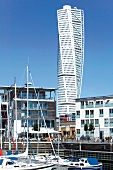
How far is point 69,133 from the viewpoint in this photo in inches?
4727

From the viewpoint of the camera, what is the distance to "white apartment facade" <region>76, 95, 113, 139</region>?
91.8 metres

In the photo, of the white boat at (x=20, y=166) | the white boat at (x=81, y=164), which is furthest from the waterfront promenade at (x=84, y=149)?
the white boat at (x=20, y=166)

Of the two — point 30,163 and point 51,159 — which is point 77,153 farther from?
point 30,163

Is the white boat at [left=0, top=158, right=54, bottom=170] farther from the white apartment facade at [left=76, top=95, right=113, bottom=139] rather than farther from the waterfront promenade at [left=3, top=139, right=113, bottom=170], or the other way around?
the white apartment facade at [left=76, top=95, right=113, bottom=139]

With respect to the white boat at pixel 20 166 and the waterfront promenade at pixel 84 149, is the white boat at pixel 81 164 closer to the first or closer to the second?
the white boat at pixel 20 166

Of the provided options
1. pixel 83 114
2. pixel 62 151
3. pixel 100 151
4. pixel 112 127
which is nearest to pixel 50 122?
pixel 83 114

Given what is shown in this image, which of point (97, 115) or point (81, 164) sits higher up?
point (97, 115)

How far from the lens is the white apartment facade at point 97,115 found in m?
91.8

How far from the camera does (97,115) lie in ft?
309

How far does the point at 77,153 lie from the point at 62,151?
4146mm

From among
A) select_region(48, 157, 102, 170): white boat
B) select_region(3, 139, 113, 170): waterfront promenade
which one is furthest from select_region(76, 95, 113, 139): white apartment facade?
select_region(48, 157, 102, 170): white boat

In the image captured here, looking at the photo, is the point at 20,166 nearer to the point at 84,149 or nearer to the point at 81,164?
the point at 81,164

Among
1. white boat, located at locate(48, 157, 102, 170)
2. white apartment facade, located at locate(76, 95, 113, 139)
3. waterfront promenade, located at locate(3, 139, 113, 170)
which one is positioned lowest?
white boat, located at locate(48, 157, 102, 170)

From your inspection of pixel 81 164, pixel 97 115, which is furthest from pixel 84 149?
pixel 97 115
